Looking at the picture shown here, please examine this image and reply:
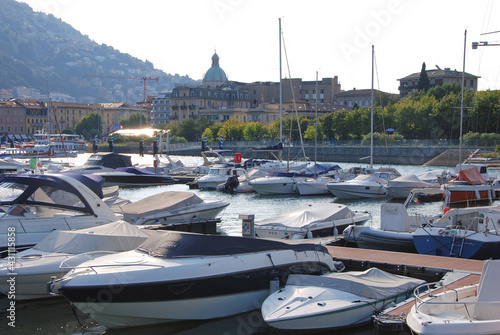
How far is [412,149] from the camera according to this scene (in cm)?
8144

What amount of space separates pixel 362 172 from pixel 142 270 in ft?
120

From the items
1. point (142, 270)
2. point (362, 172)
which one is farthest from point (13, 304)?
point (362, 172)

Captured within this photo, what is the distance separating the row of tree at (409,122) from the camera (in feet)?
269

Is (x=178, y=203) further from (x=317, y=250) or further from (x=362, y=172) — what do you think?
(x=362, y=172)

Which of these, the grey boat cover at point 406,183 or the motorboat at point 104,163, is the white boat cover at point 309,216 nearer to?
the grey boat cover at point 406,183

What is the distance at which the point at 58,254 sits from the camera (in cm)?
1420

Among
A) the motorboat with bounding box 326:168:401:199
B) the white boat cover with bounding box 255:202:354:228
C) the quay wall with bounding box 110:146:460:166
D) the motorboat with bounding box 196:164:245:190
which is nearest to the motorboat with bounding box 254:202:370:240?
the white boat cover with bounding box 255:202:354:228

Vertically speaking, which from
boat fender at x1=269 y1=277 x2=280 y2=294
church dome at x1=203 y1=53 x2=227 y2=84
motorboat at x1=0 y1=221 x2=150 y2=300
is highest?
church dome at x1=203 y1=53 x2=227 y2=84

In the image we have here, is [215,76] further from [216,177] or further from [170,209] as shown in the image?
[170,209]

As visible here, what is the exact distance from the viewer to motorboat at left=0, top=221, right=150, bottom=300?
43.9ft

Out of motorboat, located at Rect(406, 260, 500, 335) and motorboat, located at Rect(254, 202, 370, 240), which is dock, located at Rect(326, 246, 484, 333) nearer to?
motorboat, located at Rect(406, 260, 500, 335)

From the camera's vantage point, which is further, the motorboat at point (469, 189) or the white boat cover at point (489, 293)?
the motorboat at point (469, 189)

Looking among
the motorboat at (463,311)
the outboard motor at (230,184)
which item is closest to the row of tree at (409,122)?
the outboard motor at (230,184)

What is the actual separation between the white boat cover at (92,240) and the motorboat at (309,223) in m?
5.87
